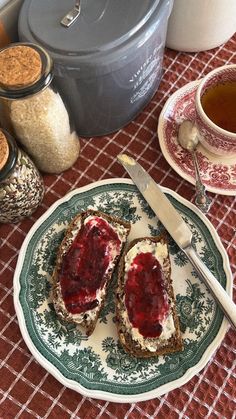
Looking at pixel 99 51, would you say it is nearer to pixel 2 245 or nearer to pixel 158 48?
pixel 158 48

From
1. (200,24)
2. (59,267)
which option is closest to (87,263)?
(59,267)

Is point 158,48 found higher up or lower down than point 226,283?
higher up

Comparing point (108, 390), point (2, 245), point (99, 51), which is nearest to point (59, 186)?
point (2, 245)

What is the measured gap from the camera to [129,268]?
0.79 m

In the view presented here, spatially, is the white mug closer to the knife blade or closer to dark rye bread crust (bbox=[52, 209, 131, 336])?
the knife blade

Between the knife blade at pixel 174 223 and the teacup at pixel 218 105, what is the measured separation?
120 mm

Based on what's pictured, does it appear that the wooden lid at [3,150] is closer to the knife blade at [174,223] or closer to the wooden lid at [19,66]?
the wooden lid at [19,66]

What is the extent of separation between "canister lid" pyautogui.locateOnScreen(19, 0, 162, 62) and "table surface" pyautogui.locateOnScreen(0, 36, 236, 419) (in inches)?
8.7

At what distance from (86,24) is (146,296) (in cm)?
43

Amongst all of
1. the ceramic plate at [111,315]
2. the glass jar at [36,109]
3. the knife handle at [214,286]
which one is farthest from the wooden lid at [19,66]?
the knife handle at [214,286]

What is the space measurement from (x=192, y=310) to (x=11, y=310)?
0.29 m

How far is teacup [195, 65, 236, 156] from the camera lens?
32.7 inches

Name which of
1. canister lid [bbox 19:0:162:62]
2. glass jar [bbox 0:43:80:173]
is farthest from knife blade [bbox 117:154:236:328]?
canister lid [bbox 19:0:162:62]

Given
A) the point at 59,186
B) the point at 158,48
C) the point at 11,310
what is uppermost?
the point at 158,48
